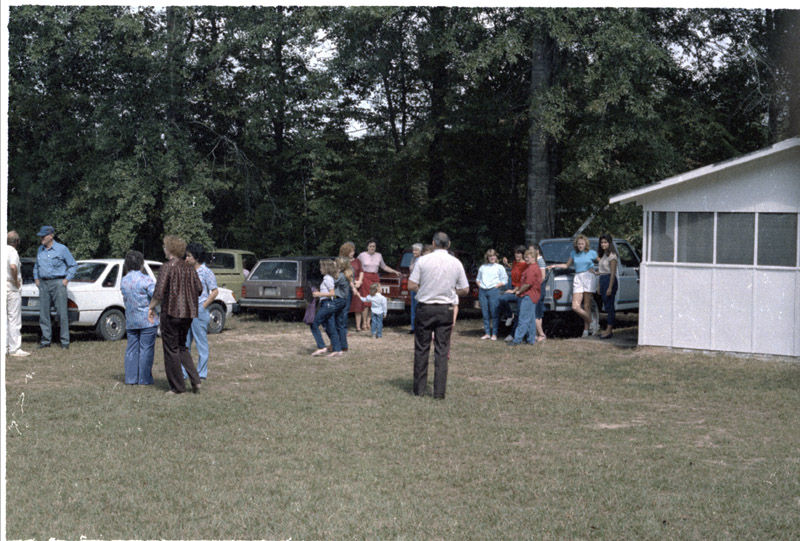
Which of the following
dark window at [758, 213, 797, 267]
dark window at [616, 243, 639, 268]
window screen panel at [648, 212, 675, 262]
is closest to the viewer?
dark window at [758, 213, 797, 267]

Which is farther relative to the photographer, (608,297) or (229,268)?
(229,268)

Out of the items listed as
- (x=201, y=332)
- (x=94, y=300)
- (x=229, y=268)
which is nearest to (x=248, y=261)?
(x=229, y=268)

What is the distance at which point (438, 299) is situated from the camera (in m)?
9.71

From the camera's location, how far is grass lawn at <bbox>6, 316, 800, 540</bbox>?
535 cm

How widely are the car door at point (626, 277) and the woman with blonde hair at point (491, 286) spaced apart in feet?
9.75

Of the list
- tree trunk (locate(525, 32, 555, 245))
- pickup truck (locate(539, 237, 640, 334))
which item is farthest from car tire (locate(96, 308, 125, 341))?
tree trunk (locate(525, 32, 555, 245))

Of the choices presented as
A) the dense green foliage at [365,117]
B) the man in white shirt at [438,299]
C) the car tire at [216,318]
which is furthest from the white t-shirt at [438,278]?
the dense green foliage at [365,117]

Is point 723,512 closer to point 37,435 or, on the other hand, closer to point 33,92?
point 37,435

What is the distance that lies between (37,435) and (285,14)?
1881 centimetres

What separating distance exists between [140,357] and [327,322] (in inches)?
138

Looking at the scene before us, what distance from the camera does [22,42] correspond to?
2117 centimetres

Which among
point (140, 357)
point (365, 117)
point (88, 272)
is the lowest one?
point (140, 357)

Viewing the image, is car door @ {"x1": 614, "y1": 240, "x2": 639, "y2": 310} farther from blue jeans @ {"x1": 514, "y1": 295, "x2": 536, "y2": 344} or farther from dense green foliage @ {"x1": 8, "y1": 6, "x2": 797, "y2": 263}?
blue jeans @ {"x1": 514, "y1": 295, "x2": 536, "y2": 344}

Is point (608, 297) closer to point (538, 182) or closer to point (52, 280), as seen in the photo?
point (538, 182)
